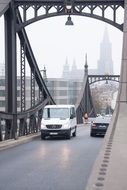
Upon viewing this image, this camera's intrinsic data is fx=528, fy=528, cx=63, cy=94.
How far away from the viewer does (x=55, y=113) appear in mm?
29359

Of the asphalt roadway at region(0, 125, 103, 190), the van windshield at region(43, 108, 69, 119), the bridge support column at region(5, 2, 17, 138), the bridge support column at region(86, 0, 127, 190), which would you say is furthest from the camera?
the van windshield at region(43, 108, 69, 119)

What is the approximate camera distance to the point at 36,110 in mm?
30844

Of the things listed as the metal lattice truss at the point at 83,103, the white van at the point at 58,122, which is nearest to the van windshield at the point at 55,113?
the white van at the point at 58,122

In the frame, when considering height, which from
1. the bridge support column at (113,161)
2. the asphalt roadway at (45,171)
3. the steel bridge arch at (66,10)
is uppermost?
the steel bridge arch at (66,10)

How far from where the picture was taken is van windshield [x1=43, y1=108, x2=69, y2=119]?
95.9 feet

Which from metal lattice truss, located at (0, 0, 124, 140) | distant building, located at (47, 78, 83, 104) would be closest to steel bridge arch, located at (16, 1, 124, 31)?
metal lattice truss, located at (0, 0, 124, 140)

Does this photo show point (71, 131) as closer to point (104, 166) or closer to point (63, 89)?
point (104, 166)

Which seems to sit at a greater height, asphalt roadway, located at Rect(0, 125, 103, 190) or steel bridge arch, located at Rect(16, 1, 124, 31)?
steel bridge arch, located at Rect(16, 1, 124, 31)

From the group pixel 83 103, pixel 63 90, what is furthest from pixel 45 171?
pixel 63 90

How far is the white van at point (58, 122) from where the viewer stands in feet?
92.6

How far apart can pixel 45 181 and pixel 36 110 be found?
66.4 ft

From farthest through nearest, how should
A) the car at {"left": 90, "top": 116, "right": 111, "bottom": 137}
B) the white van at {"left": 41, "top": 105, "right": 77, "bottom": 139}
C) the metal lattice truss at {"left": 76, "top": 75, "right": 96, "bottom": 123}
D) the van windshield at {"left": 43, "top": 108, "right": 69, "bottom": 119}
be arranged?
the metal lattice truss at {"left": 76, "top": 75, "right": 96, "bottom": 123}, the car at {"left": 90, "top": 116, "right": 111, "bottom": 137}, the van windshield at {"left": 43, "top": 108, "right": 69, "bottom": 119}, the white van at {"left": 41, "top": 105, "right": 77, "bottom": 139}

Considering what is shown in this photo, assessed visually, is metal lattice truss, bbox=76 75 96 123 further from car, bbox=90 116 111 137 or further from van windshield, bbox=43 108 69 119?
van windshield, bbox=43 108 69 119

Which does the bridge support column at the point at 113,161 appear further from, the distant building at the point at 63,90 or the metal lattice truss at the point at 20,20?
the distant building at the point at 63,90
